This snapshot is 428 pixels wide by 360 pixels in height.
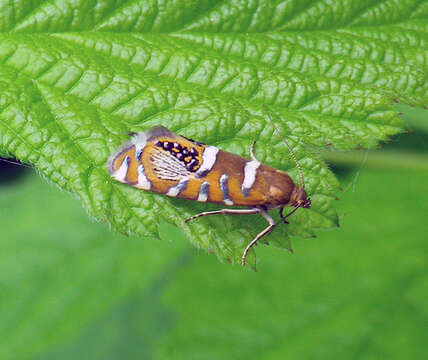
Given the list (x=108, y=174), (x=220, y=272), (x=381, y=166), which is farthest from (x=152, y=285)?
(x=108, y=174)

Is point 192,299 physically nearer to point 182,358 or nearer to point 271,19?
point 182,358

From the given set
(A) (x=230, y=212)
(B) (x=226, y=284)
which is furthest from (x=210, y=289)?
(A) (x=230, y=212)

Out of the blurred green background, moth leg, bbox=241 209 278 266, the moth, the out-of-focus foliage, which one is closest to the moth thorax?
the moth

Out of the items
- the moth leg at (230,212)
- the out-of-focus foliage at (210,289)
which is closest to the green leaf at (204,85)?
the moth leg at (230,212)

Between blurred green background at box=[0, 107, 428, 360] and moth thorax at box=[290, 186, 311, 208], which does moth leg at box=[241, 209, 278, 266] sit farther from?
blurred green background at box=[0, 107, 428, 360]

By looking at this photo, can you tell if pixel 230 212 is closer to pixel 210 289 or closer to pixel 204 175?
pixel 204 175
